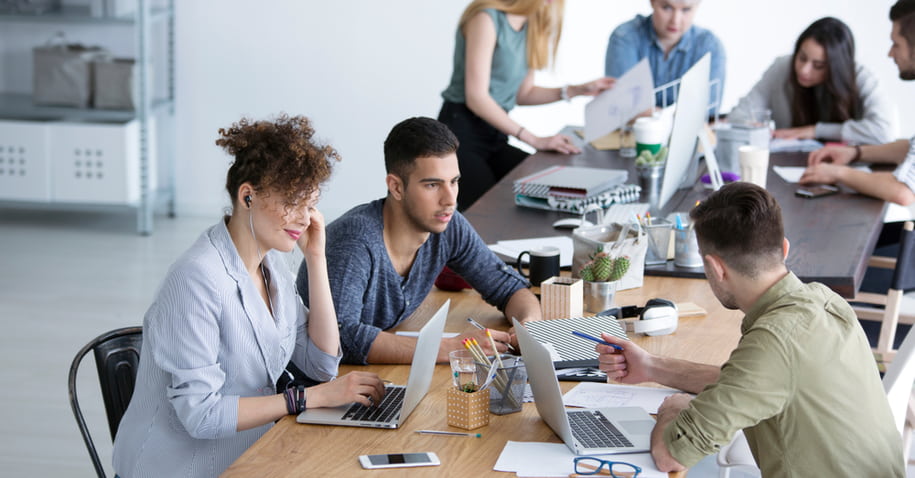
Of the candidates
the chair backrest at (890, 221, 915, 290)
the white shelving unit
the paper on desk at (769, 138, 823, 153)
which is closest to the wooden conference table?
the chair backrest at (890, 221, 915, 290)

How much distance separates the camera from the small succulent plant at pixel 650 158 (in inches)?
143

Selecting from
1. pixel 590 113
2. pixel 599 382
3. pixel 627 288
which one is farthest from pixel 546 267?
pixel 590 113

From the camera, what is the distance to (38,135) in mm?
5621

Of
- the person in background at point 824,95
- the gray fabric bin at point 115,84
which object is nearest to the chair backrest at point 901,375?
the person in background at point 824,95

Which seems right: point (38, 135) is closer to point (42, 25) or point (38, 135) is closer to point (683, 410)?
point (42, 25)

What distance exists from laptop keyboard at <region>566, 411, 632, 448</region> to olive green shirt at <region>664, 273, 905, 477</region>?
4.5 inches

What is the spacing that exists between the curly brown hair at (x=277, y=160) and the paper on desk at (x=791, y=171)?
89.6 inches

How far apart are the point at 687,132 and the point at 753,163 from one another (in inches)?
12.2

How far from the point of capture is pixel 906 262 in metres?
3.09

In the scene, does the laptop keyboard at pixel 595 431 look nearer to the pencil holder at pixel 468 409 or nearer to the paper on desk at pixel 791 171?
the pencil holder at pixel 468 409

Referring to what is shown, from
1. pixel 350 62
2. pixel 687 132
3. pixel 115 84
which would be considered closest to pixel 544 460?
pixel 687 132

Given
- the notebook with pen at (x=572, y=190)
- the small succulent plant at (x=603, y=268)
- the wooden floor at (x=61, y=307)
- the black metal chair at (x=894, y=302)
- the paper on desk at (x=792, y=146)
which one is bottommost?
the wooden floor at (x=61, y=307)

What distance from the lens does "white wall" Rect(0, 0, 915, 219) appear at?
553 cm

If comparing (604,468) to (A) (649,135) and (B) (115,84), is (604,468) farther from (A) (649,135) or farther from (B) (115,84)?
(B) (115,84)
